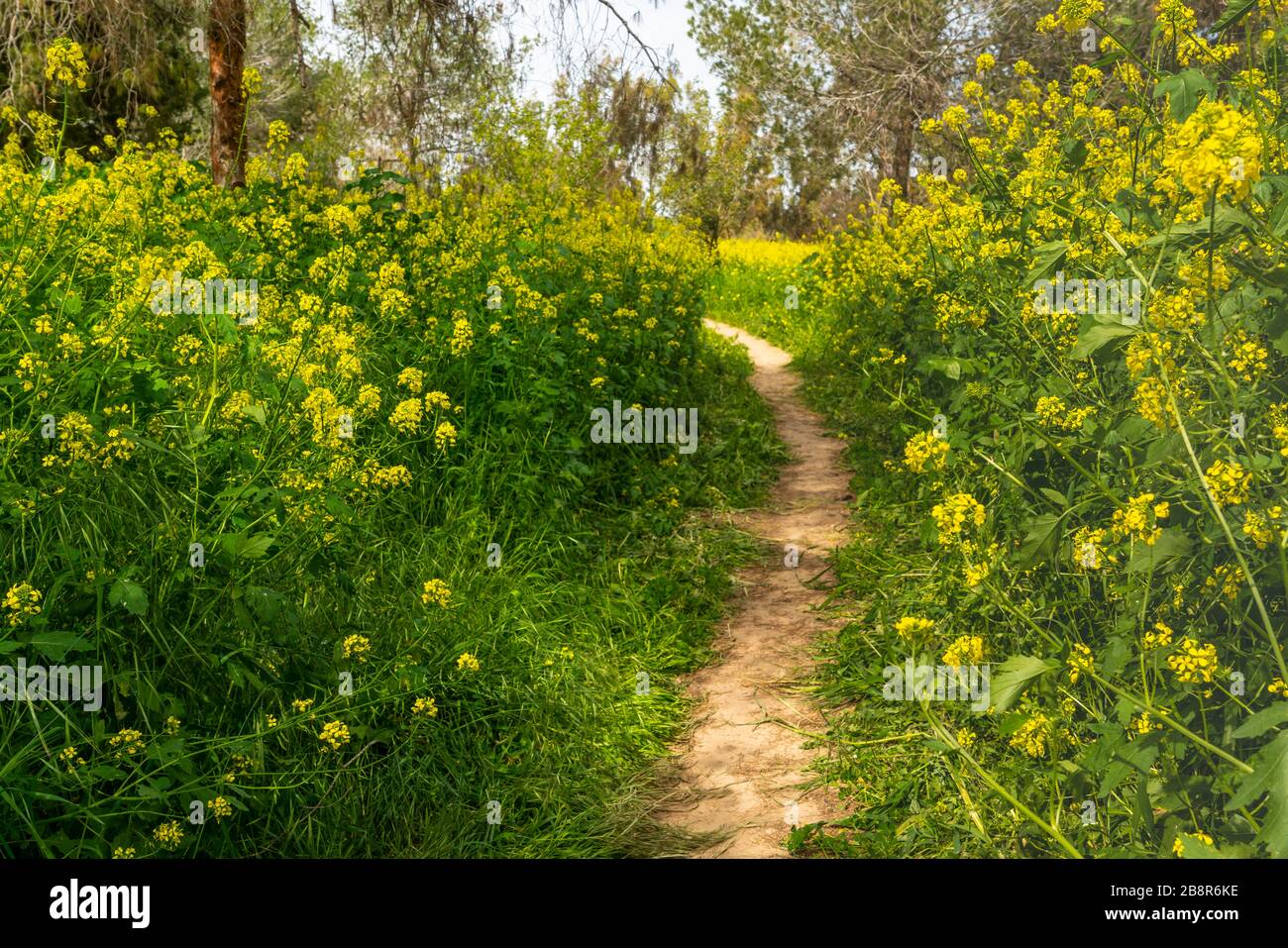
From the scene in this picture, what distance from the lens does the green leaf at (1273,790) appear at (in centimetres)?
177

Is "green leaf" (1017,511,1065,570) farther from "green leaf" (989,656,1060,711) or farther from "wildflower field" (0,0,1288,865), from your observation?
"green leaf" (989,656,1060,711)

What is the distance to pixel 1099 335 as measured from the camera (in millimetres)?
2365

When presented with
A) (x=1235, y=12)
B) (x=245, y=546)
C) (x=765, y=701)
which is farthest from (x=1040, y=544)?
(x=245, y=546)

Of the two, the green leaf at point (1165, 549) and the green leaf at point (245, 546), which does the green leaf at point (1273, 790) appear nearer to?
the green leaf at point (1165, 549)

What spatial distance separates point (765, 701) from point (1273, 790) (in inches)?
109

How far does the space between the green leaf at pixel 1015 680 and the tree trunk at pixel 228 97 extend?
740cm

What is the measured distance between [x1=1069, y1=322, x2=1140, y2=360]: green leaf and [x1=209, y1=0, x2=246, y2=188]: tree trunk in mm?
7125

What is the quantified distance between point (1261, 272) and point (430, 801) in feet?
9.51

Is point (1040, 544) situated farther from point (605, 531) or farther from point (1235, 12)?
point (605, 531)

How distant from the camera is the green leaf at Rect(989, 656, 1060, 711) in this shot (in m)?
2.20

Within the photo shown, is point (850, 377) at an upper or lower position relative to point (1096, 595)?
upper

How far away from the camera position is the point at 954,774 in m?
3.34
